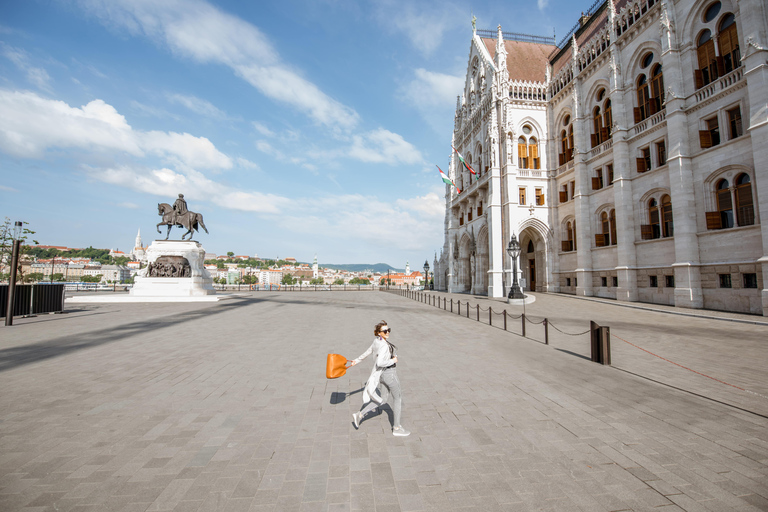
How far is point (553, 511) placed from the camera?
2885 millimetres

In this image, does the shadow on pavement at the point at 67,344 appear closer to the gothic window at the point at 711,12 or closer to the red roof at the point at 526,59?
the gothic window at the point at 711,12

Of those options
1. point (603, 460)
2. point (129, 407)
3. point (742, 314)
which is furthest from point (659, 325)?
point (129, 407)

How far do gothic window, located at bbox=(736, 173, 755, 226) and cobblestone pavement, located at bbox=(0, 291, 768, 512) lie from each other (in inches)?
449

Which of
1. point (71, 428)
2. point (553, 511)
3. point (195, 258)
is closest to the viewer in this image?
point (553, 511)

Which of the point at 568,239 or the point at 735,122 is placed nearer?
the point at 735,122

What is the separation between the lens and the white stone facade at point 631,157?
647 inches

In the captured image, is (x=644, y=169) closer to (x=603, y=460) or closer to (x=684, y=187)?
(x=684, y=187)

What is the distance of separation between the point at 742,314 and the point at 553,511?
780 inches

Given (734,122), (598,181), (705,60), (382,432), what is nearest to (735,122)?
(734,122)

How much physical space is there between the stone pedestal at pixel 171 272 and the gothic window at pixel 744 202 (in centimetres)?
3516

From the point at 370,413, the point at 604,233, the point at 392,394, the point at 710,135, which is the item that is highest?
the point at 710,135

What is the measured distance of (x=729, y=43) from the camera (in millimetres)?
17094

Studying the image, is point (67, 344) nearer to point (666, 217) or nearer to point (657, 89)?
point (666, 217)

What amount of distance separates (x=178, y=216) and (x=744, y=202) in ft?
125
